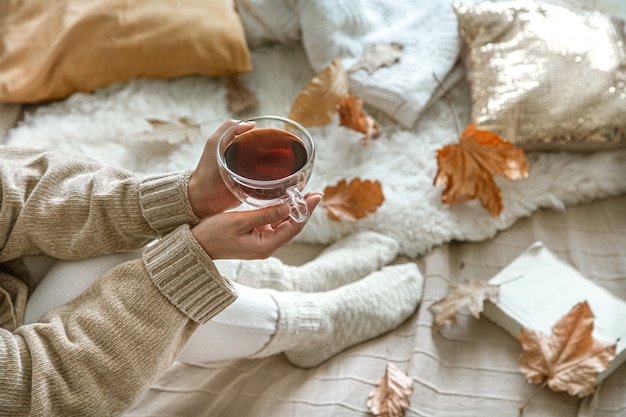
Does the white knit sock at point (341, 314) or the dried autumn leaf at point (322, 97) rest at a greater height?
the dried autumn leaf at point (322, 97)

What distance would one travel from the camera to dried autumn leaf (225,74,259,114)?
137 cm

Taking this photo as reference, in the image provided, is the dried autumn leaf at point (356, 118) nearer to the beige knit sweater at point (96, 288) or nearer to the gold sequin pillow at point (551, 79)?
the gold sequin pillow at point (551, 79)

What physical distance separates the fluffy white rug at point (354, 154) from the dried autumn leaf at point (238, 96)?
0.02 m

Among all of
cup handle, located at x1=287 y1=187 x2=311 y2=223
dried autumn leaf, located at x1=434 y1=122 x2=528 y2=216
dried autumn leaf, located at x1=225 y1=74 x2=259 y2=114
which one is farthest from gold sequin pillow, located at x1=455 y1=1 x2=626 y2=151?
cup handle, located at x1=287 y1=187 x2=311 y2=223

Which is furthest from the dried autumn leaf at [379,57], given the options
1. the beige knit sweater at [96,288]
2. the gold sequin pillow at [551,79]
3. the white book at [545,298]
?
the beige knit sweater at [96,288]

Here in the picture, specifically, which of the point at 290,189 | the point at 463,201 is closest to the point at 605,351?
the point at 463,201

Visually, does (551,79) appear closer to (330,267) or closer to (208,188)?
(330,267)

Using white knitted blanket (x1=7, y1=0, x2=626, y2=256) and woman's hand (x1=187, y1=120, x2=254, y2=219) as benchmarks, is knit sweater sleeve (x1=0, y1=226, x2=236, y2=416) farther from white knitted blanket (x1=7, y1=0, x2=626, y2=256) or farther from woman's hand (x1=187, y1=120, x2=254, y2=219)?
white knitted blanket (x1=7, y1=0, x2=626, y2=256)

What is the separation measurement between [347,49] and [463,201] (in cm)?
39

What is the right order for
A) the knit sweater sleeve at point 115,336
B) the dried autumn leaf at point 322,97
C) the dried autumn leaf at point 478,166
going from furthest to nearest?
the dried autumn leaf at point 322,97 < the dried autumn leaf at point 478,166 < the knit sweater sleeve at point 115,336

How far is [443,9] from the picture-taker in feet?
4.55

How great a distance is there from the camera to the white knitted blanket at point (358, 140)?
3.98ft

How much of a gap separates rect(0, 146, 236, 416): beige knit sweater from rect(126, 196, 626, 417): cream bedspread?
21 centimetres

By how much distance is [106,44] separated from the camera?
1.31 m
